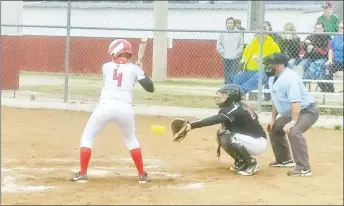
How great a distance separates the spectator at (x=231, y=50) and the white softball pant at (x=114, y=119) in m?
7.61

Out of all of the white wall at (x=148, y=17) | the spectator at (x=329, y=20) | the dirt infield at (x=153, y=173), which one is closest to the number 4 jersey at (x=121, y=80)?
the dirt infield at (x=153, y=173)

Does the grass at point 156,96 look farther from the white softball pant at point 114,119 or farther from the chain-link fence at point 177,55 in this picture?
the white softball pant at point 114,119

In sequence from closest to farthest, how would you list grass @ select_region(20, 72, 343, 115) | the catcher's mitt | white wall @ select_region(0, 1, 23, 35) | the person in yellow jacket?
the catcher's mitt → the person in yellow jacket → grass @ select_region(20, 72, 343, 115) → white wall @ select_region(0, 1, 23, 35)

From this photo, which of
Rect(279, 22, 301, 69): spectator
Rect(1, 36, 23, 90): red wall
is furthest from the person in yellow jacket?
Rect(1, 36, 23, 90): red wall

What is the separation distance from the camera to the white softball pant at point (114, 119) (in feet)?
21.8

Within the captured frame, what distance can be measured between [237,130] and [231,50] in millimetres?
6859

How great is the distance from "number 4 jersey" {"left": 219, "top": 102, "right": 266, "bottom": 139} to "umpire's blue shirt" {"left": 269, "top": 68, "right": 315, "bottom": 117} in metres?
0.33

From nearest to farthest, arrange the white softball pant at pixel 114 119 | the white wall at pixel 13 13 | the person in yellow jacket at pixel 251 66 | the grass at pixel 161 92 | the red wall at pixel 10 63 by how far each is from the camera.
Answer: the white softball pant at pixel 114 119, the person in yellow jacket at pixel 251 66, the grass at pixel 161 92, the red wall at pixel 10 63, the white wall at pixel 13 13

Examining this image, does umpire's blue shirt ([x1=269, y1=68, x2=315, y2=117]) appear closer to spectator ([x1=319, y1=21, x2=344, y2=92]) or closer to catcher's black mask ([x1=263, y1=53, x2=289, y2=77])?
catcher's black mask ([x1=263, y1=53, x2=289, y2=77])

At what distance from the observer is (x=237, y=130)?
7.64 m

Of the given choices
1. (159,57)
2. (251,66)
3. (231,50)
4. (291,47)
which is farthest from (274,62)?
(159,57)

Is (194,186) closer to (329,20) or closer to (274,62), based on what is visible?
(274,62)

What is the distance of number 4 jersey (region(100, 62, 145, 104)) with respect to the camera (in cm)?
673

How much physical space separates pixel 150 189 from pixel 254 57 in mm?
7502
